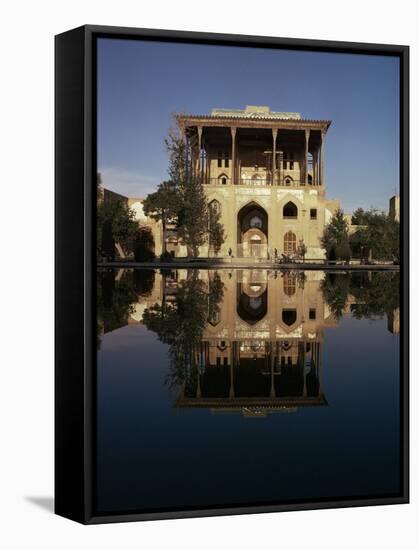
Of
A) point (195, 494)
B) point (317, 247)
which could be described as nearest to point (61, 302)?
point (195, 494)

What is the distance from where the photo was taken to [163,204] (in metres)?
5.00

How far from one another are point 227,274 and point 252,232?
0.29 meters

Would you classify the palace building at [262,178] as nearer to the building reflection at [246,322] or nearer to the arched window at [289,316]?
the building reflection at [246,322]

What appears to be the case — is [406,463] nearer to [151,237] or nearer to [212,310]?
[212,310]

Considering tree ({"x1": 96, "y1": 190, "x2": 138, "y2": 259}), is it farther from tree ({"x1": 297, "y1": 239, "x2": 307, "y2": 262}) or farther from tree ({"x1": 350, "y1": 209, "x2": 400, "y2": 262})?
tree ({"x1": 350, "y1": 209, "x2": 400, "y2": 262})

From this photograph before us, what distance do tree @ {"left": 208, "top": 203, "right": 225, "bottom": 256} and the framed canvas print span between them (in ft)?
0.04

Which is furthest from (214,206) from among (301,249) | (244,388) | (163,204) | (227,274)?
(244,388)

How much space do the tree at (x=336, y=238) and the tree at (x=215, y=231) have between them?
572mm

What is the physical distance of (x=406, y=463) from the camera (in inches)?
190

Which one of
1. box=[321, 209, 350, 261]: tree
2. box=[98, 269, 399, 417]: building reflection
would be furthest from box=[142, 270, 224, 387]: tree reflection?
box=[321, 209, 350, 261]: tree

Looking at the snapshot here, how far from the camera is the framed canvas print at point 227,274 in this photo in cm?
443

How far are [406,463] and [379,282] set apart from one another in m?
1.03

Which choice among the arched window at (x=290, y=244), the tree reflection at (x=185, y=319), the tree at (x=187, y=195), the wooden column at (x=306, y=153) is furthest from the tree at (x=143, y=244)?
the wooden column at (x=306, y=153)

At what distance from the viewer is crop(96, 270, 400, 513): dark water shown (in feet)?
14.8
